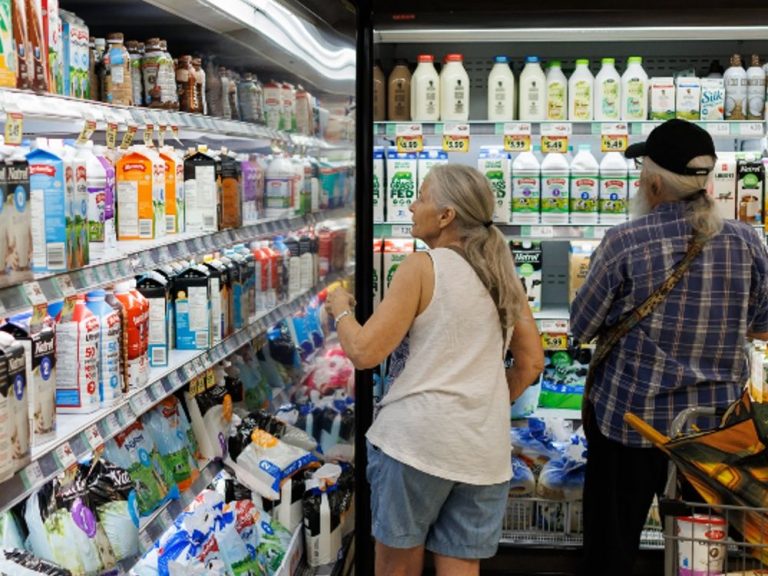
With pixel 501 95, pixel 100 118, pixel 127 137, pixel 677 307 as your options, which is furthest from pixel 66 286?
pixel 501 95

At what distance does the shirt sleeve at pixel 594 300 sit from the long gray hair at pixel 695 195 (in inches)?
10.1

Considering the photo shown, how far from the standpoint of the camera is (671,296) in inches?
125

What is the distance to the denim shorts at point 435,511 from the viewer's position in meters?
2.84

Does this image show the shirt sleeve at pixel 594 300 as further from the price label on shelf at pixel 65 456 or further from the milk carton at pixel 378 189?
the price label on shelf at pixel 65 456

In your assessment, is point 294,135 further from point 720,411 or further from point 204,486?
point 720,411

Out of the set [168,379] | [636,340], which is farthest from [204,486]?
[636,340]

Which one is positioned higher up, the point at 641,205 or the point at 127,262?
the point at 641,205

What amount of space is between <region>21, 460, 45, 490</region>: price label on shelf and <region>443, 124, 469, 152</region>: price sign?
2.43 metres

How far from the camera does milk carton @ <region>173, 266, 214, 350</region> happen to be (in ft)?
9.50

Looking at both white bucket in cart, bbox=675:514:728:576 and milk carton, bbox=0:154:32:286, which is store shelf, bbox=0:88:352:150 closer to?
milk carton, bbox=0:154:32:286

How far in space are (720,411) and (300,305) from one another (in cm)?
188

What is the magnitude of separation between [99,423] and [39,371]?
0.76 feet

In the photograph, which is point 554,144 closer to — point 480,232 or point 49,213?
point 480,232

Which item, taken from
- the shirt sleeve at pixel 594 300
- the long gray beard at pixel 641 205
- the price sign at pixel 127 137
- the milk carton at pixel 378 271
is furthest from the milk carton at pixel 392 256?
the price sign at pixel 127 137
